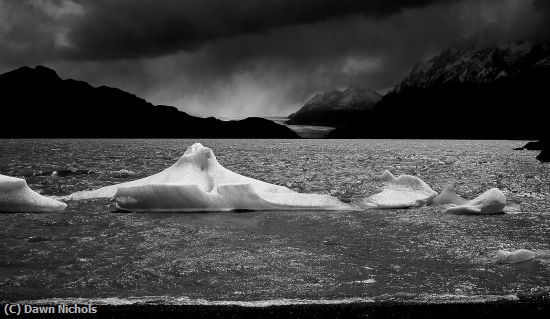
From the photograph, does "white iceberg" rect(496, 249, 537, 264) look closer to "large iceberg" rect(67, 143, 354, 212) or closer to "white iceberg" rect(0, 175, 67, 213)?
"large iceberg" rect(67, 143, 354, 212)

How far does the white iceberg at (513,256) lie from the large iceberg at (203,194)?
790 cm

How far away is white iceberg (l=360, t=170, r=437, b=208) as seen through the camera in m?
18.1

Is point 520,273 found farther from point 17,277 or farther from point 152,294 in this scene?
point 17,277

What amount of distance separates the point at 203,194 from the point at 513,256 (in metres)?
9.83

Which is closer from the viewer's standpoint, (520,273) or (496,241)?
(520,273)

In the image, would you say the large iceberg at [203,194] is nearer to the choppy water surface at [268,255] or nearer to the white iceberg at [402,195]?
the choppy water surface at [268,255]

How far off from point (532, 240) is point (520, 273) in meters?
3.68

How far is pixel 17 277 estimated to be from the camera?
841 cm

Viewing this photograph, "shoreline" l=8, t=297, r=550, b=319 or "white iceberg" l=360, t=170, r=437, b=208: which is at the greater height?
"white iceberg" l=360, t=170, r=437, b=208

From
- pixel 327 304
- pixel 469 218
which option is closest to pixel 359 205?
pixel 469 218

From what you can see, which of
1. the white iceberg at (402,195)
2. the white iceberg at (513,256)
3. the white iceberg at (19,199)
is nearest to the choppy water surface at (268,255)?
the white iceberg at (513,256)

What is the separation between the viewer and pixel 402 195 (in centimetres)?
1895

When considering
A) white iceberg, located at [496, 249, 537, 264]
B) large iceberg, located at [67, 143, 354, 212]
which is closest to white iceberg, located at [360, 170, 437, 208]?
large iceberg, located at [67, 143, 354, 212]

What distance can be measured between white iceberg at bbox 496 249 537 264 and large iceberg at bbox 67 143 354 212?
790 cm
